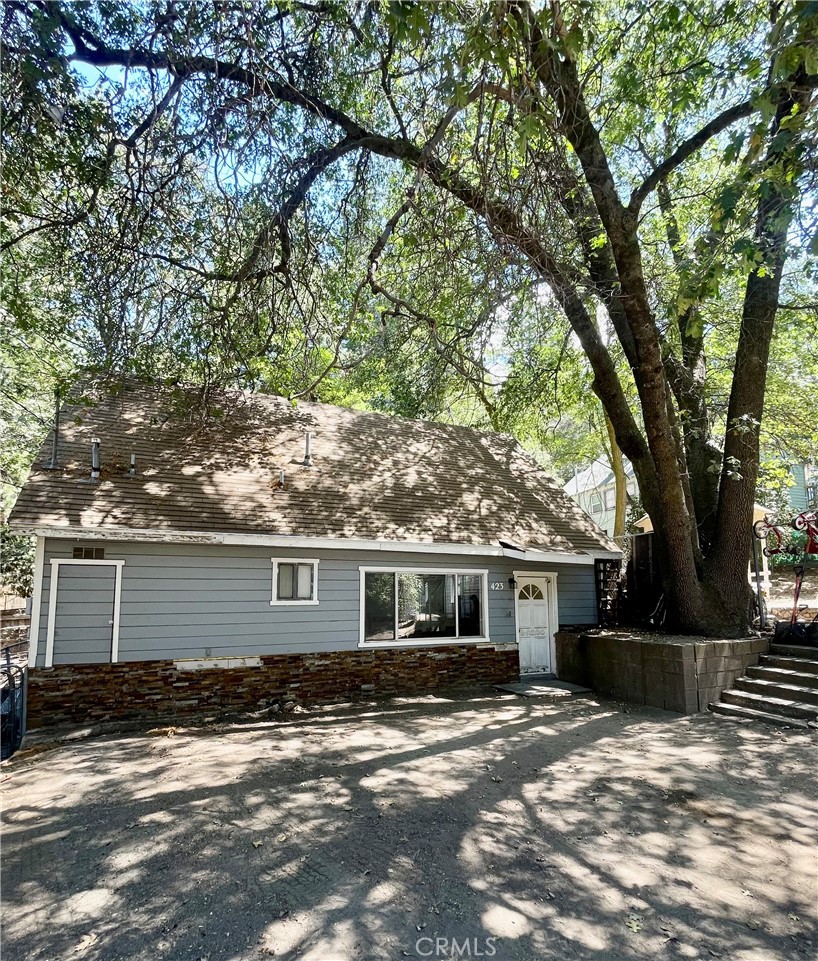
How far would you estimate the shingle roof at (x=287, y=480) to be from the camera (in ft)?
29.2

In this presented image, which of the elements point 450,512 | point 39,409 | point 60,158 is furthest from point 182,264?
point 39,409

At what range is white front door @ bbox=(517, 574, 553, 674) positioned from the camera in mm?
11938

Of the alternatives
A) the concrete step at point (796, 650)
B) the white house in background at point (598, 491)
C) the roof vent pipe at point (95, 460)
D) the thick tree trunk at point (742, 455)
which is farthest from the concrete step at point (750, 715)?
the white house in background at point (598, 491)

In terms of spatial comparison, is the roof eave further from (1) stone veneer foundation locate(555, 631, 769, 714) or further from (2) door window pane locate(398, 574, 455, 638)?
(1) stone veneer foundation locate(555, 631, 769, 714)

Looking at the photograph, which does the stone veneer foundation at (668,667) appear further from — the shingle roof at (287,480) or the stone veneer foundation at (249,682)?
the shingle roof at (287,480)

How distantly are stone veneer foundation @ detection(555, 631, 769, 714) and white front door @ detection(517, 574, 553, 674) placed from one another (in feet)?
4.30

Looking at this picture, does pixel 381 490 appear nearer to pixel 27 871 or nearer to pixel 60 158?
pixel 60 158

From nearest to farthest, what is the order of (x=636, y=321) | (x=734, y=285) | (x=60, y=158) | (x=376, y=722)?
(x=60, y=158) → (x=376, y=722) → (x=636, y=321) → (x=734, y=285)

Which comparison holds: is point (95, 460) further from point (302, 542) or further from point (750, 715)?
point (750, 715)

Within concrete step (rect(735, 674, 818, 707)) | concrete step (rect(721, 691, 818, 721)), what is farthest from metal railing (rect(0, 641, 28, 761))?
concrete step (rect(735, 674, 818, 707))

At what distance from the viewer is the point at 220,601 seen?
9.21 m

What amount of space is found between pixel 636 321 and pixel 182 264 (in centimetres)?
648

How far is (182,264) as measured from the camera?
6496 millimetres

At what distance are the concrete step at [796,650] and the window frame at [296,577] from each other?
297 inches
